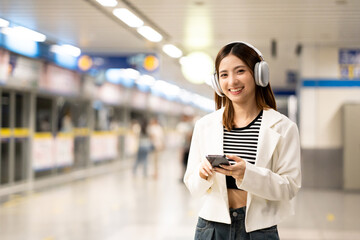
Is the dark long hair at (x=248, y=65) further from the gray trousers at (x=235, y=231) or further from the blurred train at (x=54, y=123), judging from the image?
the blurred train at (x=54, y=123)

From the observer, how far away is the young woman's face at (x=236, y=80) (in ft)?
6.95

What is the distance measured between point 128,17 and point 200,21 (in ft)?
4.51

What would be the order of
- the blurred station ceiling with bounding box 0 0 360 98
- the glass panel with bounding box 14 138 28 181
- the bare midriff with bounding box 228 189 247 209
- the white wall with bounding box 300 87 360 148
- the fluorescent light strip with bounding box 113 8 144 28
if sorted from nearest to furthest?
the bare midriff with bounding box 228 189 247 209
the blurred station ceiling with bounding box 0 0 360 98
the fluorescent light strip with bounding box 113 8 144 28
the white wall with bounding box 300 87 360 148
the glass panel with bounding box 14 138 28 181

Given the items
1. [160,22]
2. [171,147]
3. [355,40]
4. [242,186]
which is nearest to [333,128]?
[355,40]

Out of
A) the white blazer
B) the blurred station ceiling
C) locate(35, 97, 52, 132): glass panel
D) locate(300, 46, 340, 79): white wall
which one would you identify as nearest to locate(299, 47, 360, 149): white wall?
locate(300, 46, 340, 79): white wall

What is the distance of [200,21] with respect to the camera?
347 inches

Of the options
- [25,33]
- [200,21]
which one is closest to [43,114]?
[25,33]

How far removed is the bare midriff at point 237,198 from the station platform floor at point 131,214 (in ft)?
14.4

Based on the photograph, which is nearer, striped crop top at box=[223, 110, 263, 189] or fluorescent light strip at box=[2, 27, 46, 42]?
striped crop top at box=[223, 110, 263, 189]

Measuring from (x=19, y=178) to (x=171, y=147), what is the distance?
21094 millimetres

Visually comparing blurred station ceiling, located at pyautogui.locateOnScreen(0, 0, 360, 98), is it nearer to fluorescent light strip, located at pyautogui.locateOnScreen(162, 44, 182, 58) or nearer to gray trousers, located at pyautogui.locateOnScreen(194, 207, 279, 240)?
fluorescent light strip, located at pyautogui.locateOnScreen(162, 44, 182, 58)

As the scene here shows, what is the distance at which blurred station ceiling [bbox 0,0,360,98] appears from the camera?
761cm

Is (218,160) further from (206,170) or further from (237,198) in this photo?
(237,198)

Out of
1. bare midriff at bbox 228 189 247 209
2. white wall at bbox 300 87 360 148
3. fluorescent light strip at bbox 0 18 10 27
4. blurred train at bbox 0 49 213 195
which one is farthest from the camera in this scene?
white wall at bbox 300 87 360 148
